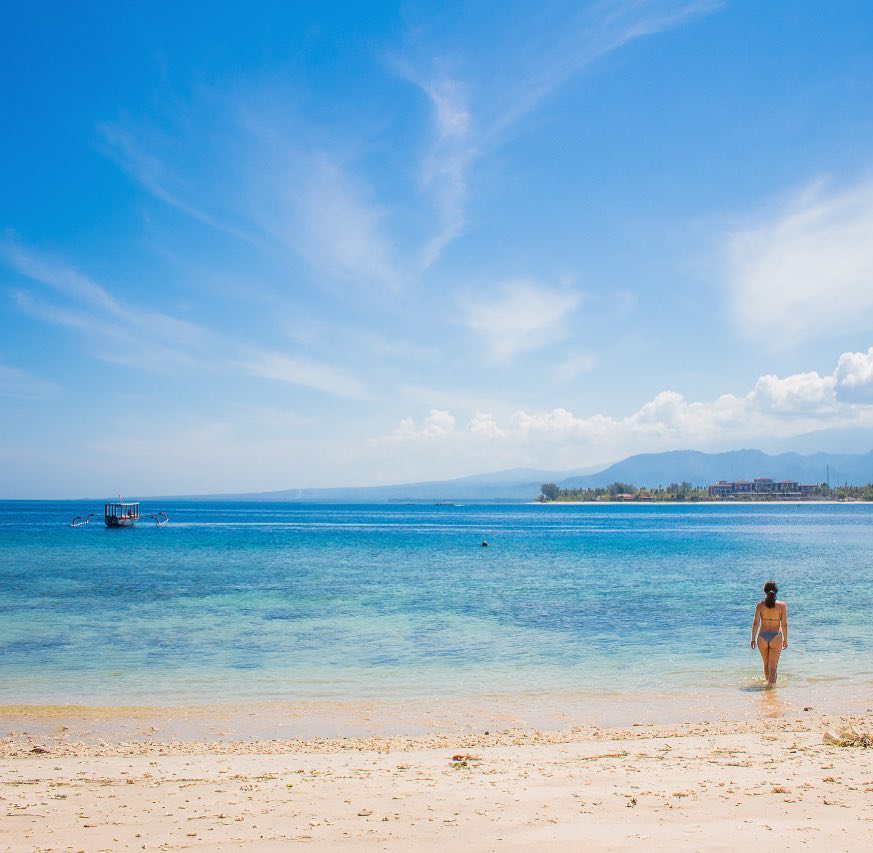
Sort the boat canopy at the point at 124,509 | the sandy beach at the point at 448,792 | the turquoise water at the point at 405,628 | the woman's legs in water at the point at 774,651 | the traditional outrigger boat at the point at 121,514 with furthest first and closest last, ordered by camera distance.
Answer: the boat canopy at the point at 124,509 → the traditional outrigger boat at the point at 121,514 → the turquoise water at the point at 405,628 → the woman's legs in water at the point at 774,651 → the sandy beach at the point at 448,792

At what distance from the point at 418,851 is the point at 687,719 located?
765 centimetres

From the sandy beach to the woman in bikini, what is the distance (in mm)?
3306

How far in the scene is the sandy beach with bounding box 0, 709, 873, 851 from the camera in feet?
20.3

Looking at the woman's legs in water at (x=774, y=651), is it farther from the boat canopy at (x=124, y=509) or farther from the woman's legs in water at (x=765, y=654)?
the boat canopy at (x=124, y=509)

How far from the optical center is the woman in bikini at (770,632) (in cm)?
1430

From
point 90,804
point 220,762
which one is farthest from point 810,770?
point 90,804

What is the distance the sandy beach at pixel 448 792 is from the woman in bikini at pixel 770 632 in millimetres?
3306

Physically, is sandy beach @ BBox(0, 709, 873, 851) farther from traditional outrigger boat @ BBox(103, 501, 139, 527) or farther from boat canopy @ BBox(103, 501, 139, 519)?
boat canopy @ BBox(103, 501, 139, 519)

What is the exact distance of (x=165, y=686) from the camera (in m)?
15.0

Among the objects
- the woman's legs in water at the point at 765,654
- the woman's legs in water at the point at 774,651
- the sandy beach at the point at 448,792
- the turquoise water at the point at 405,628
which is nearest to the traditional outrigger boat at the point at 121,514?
Answer: the turquoise water at the point at 405,628

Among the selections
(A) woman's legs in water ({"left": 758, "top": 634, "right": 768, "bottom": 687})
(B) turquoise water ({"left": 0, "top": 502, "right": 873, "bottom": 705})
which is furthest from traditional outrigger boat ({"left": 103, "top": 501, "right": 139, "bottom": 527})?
(A) woman's legs in water ({"left": 758, "top": 634, "right": 768, "bottom": 687})

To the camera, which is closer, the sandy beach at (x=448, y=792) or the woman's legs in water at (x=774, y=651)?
the sandy beach at (x=448, y=792)

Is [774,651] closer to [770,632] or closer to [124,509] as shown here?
[770,632]

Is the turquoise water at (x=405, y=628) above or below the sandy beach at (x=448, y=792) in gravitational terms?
below
